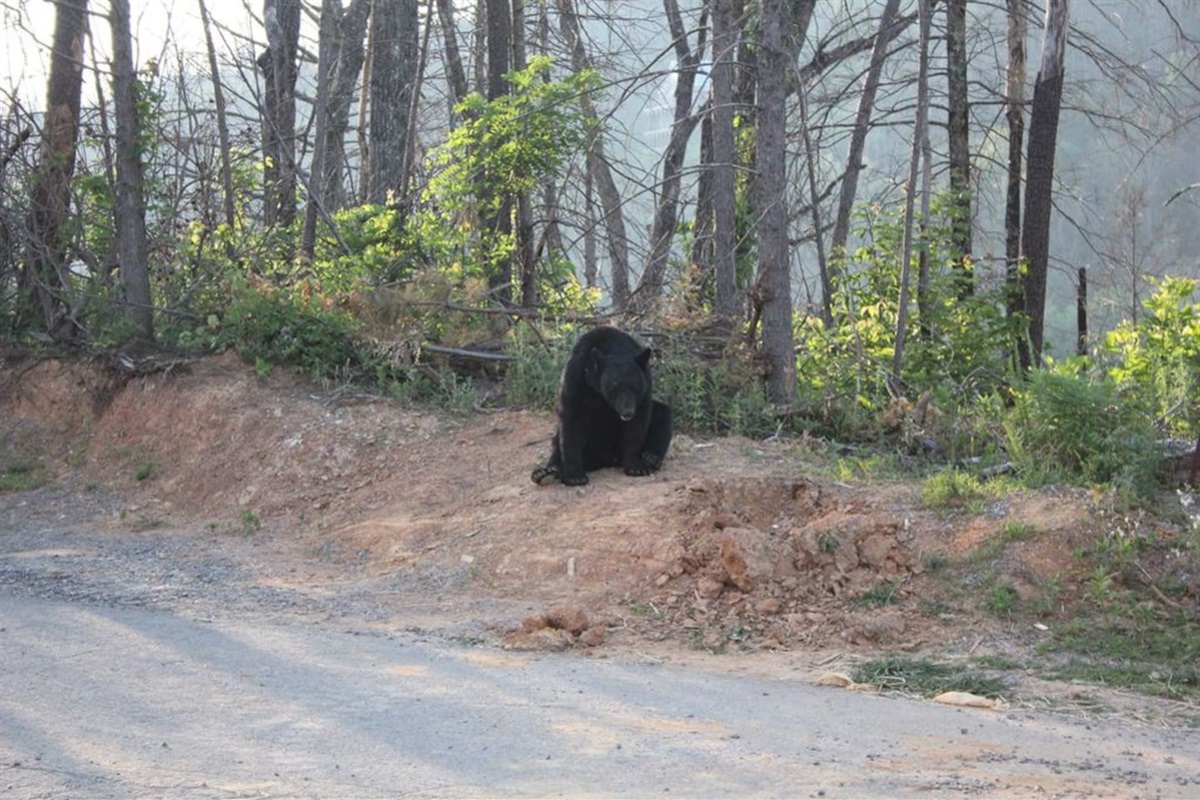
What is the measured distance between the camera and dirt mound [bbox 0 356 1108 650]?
28.6ft

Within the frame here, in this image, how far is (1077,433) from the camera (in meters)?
10.5

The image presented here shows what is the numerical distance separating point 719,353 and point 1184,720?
25.3 feet

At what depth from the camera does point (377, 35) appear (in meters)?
21.7

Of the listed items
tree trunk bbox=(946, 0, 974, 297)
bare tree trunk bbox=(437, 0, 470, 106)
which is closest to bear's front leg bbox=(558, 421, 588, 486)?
tree trunk bbox=(946, 0, 974, 297)

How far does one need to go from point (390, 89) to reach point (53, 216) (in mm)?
6813

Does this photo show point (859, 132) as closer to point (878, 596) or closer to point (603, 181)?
point (603, 181)

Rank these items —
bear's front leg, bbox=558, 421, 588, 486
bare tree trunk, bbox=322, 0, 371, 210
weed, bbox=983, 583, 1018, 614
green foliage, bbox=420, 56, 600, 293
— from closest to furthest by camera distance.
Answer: weed, bbox=983, 583, 1018, 614 < bear's front leg, bbox=558, 421, 588, 486 < green foliage, bbox=420, 56, 600, 293 < bare tree trunk, bbox=322, 0, 371, 210

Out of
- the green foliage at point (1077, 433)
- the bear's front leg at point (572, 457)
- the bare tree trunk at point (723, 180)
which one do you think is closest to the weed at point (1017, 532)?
the green foliage at point (1077, 433)

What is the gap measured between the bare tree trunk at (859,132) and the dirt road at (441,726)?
396 inches

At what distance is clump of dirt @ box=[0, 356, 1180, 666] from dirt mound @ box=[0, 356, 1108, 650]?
0.8 inches

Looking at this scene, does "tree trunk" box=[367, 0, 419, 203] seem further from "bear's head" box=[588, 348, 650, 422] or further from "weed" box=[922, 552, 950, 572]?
"weed" box=[922, 552, 950, 572]

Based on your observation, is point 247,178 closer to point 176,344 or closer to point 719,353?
point 176,344

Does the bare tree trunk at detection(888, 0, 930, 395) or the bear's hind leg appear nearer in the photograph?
the bear's hind leg

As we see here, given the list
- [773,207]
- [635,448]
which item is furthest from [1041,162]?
[635,448]
